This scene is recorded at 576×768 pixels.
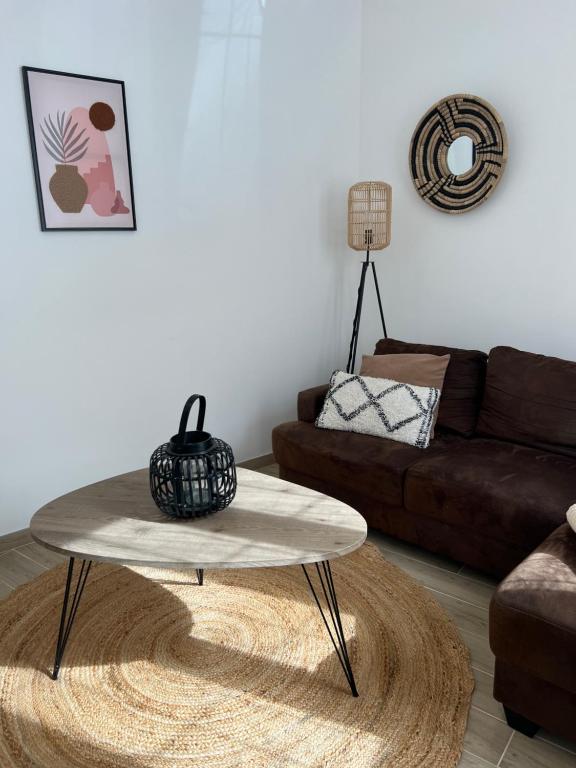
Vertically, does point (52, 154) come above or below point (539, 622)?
above

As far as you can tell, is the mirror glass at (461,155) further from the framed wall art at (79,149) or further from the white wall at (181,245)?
the framed wall art at (79,149)

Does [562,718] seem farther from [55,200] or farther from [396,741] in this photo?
[55,200]

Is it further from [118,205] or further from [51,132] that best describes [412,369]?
[51,132]

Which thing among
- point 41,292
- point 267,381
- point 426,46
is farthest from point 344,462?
point 426,46

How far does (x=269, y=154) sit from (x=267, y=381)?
1.31m

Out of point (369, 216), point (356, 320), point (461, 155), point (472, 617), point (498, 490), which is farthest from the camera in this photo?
point (356, 320)

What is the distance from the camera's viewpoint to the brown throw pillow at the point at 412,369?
2.99 metres

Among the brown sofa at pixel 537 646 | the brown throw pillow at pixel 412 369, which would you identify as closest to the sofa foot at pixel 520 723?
the brown sofa at pixel 537 646

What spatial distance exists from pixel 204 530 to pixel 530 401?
1.68m


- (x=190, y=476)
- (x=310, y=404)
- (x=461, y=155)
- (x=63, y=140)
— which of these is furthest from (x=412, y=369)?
(x=63, y=140)

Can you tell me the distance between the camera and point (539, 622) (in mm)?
1538

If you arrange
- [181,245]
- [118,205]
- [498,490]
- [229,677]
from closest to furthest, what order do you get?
[229,677] → [498,490] → [118,205] → [181,245]

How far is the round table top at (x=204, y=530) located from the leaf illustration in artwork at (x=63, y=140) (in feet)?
4.89

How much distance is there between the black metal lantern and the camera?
5.86 ft
